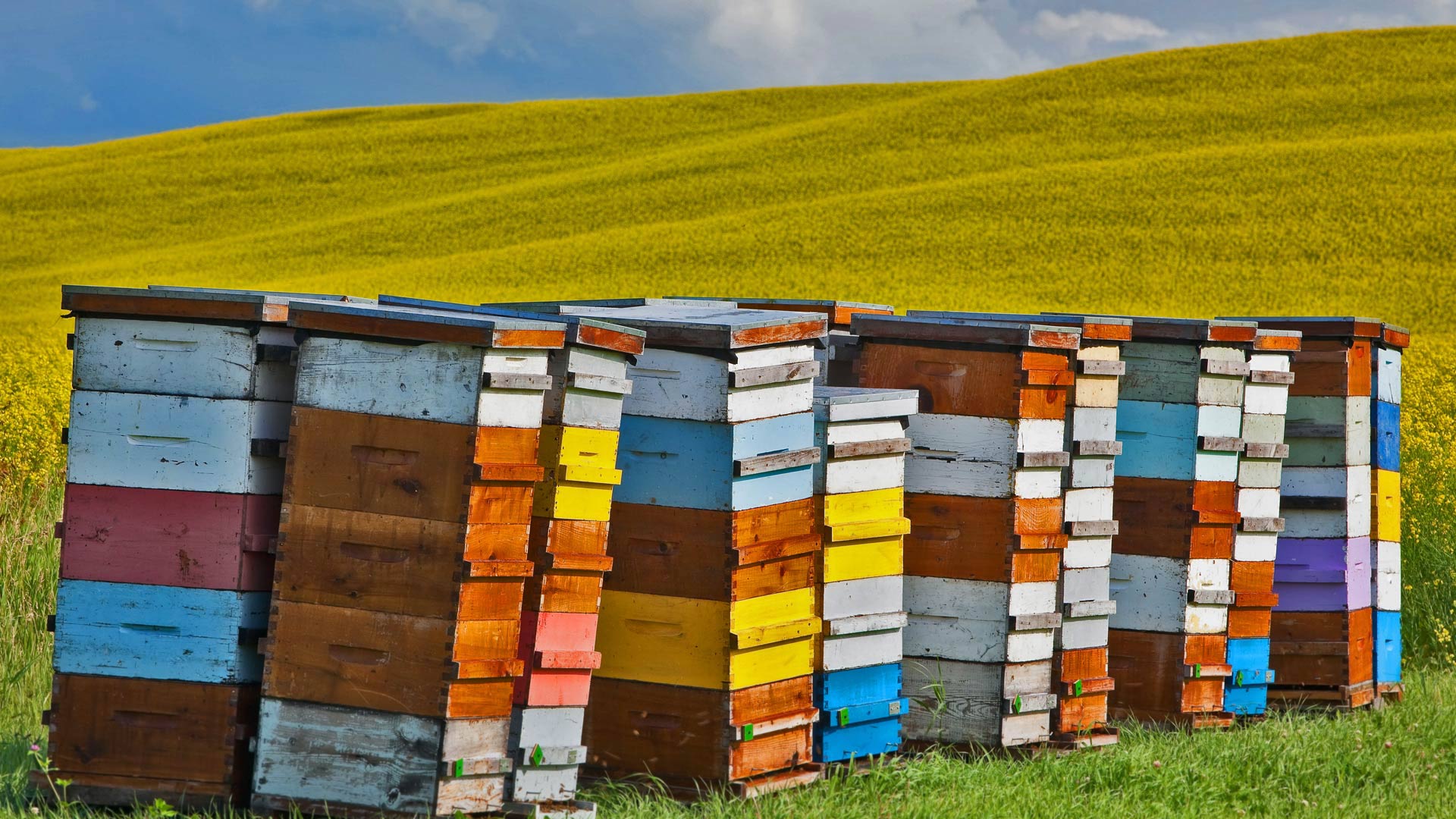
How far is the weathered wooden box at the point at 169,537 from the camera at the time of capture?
196 inches

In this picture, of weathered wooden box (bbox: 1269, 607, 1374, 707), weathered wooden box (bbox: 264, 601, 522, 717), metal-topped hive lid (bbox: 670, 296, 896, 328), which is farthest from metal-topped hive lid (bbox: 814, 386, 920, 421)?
weathered wooden box (bbox: 1269, 607, 1374, 707)

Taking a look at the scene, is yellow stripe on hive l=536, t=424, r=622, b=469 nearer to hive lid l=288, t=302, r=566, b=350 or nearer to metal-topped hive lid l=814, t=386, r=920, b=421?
hive lid l=288, t=302, r=566, b=350

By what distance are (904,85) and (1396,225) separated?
26.0 m

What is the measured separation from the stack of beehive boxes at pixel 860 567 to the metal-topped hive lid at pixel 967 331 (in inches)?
19.5

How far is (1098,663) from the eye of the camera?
699cm

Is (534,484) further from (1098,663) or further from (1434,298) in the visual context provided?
(1434,298)

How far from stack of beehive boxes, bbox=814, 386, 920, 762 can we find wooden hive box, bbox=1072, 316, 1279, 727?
6.02ft

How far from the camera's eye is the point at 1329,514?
8.23 metres

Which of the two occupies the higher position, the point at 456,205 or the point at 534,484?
the point at 456,205

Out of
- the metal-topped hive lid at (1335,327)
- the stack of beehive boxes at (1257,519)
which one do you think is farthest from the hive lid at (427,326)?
the metal-topped hive lid at (1335,327)

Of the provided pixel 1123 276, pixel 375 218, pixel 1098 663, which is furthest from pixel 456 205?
pixel 1098 663

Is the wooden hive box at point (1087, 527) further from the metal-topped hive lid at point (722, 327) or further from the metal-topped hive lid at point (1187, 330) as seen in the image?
the metal-topped hive lid at point (722, 327)

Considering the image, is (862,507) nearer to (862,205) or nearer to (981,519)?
(981,519)

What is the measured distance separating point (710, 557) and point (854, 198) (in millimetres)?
31348
